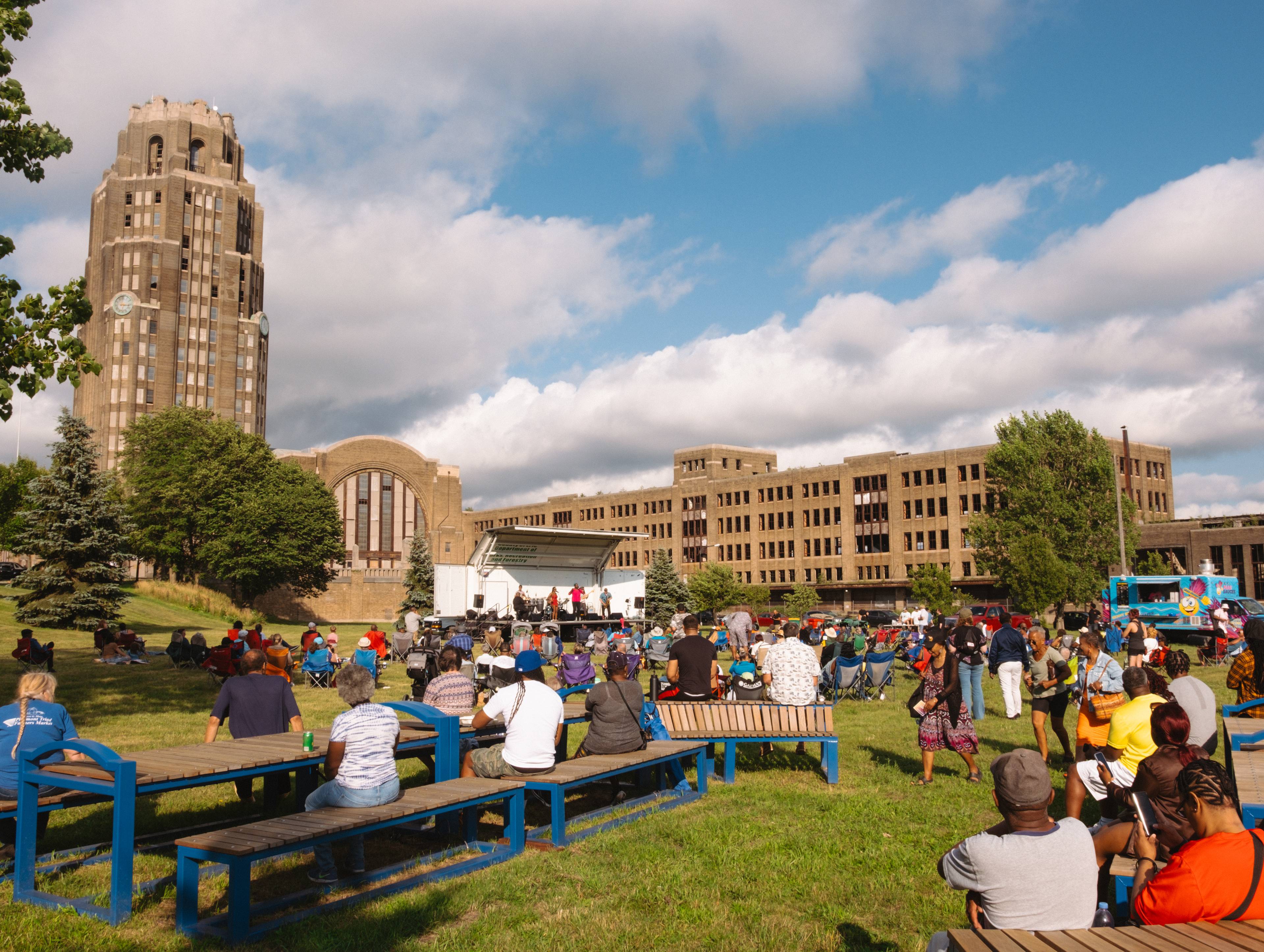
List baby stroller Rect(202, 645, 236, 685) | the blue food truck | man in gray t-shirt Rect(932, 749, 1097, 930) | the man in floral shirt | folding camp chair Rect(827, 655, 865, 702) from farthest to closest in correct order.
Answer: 1. the blue food truck
2. baby stroller Rect(202, 645, 236, 685)
3. folding camp chair Rect(827, 655, 865, 702)
4. the man in floral shirt
5. man in gray t-shirt Rect(932, 749, 1097, 930)

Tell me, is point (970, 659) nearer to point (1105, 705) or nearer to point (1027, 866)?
point (1105, 705)

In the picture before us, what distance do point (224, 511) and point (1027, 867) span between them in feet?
196

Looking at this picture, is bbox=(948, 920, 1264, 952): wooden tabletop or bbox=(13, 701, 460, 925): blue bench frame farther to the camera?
bbox=(13, 701, 460, 925): blue bench frame

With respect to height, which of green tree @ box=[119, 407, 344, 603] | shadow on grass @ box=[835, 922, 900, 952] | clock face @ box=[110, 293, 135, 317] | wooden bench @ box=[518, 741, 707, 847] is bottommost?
shadow on grass @ box=[835, 922, 900, 952]

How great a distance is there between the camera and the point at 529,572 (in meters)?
31.0

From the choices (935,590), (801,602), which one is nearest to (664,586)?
(801,602)

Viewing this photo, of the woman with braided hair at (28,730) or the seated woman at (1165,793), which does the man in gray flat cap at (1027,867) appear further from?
the woman with braided hair at (28,730)

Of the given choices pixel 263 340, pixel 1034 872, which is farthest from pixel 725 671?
pixel 263 340

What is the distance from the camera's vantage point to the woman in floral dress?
9.85m

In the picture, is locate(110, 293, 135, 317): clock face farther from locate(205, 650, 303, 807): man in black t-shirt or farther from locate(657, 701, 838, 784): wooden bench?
locate(657, 701, 838, 784): wooden bench

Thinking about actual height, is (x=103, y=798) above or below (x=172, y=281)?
below

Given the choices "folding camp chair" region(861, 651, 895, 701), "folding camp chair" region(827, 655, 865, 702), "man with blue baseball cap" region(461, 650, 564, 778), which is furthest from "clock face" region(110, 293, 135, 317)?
"man with blue baseball cap" region(461, 650, 564, 778)

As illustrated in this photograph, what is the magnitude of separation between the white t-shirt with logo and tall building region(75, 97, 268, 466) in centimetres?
9959

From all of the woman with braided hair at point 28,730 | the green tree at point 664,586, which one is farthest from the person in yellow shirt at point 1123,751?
the green tree at point 664,586
